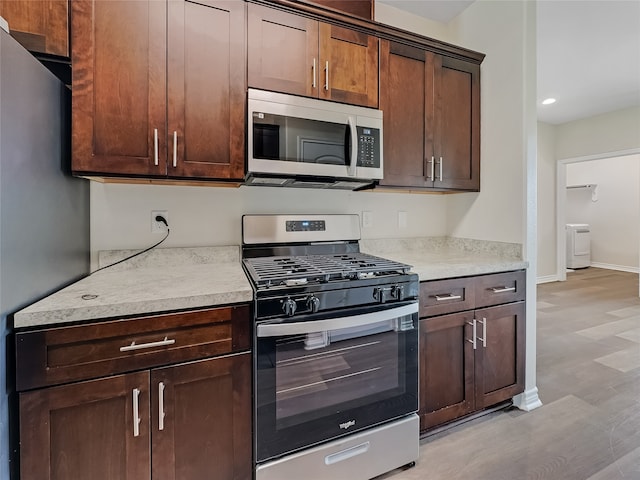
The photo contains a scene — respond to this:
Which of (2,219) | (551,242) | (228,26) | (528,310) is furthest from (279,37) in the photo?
(551,242)

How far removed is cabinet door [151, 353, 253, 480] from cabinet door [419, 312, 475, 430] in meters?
0.90

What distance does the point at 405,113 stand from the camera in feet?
6.20

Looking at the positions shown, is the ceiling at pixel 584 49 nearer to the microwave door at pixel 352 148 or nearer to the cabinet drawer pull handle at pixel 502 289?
the microwave door at pixel 352 148

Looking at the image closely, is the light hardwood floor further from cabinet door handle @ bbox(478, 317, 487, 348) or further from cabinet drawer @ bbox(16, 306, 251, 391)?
cabinet drawer @ bbox(16, 306, 251, 391)

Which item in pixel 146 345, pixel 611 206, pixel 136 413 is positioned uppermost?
pixel 611 206

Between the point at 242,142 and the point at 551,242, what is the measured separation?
565cm

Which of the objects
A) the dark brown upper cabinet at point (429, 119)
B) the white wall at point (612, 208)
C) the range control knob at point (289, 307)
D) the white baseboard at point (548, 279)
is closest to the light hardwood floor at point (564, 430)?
the range control knob at point (289, 307)

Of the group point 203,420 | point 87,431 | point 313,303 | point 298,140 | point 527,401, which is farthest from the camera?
point 527,401

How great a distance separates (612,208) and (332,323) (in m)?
7.94

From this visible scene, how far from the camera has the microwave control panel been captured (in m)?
1.71

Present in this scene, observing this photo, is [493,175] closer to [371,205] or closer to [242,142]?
[371,205]

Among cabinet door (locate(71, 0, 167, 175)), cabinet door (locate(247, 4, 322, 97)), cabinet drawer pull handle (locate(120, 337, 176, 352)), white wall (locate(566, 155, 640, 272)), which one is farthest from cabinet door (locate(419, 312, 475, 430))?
white wall (locate(566, 155, 640, 272))

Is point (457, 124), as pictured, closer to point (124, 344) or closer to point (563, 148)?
point (124, 344)

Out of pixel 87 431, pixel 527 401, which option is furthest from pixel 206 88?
pixel 527 401
